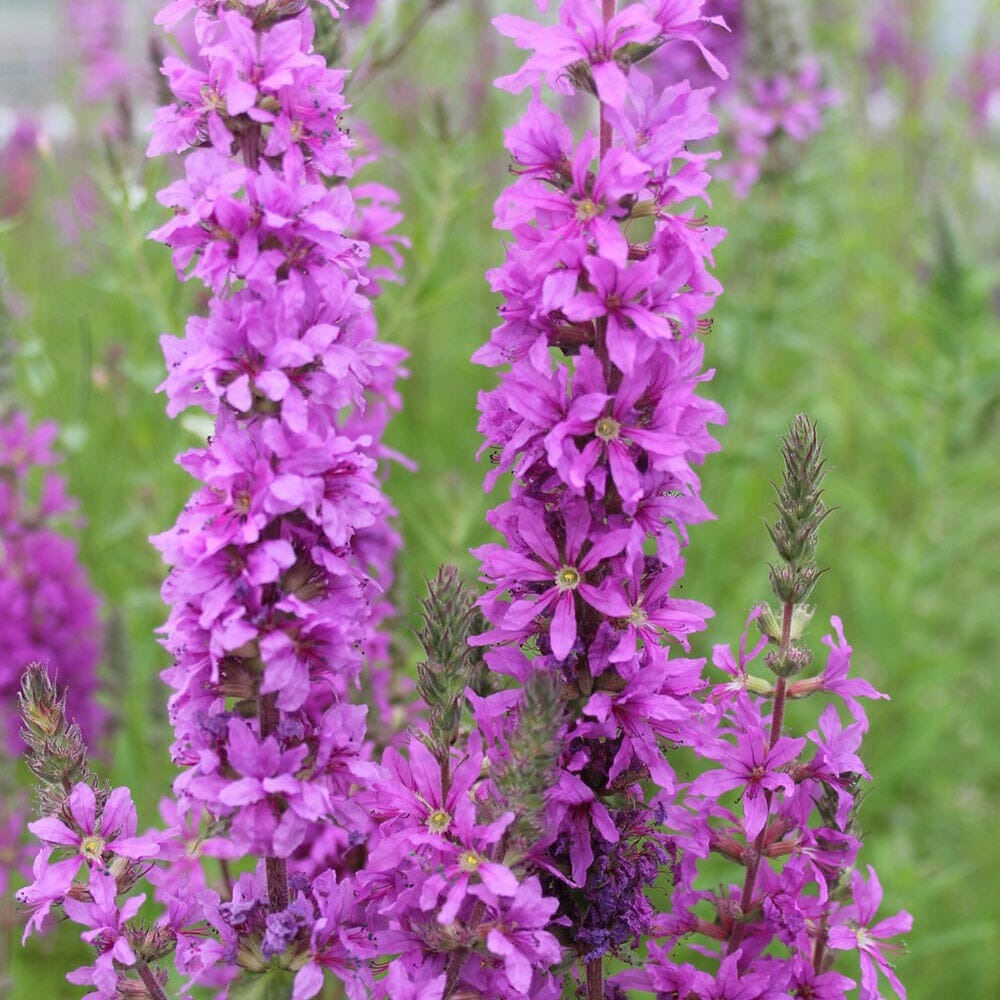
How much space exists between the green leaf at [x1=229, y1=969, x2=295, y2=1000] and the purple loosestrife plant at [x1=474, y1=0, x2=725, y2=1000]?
442mm

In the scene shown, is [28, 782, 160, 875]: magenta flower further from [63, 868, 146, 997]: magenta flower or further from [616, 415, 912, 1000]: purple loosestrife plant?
[616, 415, 912, 1000]: purple loosestrife plant

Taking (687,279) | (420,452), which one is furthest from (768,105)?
(687,279)

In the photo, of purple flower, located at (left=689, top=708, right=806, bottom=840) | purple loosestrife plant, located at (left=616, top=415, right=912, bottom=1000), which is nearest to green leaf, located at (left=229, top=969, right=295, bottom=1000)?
purple loosestrife plant, located at (left=616, top=415, right=912, bottom=1000)

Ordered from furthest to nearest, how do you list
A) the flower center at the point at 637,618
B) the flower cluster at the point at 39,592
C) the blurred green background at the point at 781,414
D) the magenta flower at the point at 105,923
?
the blurred green background at the point at 781,414, the flower cluster at the point at 39,592, the flower center at the point at 637,618, the magenta flower at the point at 105,923

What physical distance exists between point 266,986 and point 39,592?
9.51 ft

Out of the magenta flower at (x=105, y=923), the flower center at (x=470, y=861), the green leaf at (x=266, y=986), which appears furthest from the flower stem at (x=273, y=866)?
the flower center at (x=470, y=861)

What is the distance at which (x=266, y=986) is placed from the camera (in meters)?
1.95

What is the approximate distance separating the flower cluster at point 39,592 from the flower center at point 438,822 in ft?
9.35

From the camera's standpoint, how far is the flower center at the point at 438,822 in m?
1.93

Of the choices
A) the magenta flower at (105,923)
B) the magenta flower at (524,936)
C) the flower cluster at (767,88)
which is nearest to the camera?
the magenta flower at (524,936)

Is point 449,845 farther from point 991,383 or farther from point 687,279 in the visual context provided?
point 991,383

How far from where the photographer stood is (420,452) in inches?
249

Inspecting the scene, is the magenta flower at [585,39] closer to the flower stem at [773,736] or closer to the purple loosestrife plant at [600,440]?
the purple loosestrife plant at [600,440]

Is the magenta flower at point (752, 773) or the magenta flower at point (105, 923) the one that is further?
the magenta flower at point (752, 773)
